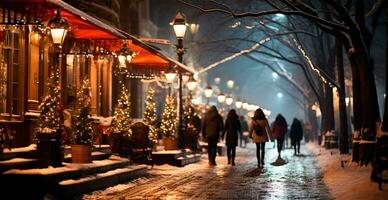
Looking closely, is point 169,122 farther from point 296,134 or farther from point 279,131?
point 296,134

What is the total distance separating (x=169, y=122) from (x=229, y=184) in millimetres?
11376

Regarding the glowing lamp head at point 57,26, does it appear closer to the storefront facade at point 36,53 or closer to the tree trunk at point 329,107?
the storefront facade at point 36,53

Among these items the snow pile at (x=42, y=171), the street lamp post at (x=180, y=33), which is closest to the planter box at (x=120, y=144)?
the street lamp post at (x=180, y=33)

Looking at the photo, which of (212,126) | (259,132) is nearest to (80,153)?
(212,126)

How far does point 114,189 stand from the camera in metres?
17.8

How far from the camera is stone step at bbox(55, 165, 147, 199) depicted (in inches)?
598

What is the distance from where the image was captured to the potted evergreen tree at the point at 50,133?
16.6 m

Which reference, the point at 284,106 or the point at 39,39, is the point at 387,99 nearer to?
the point at 39,39

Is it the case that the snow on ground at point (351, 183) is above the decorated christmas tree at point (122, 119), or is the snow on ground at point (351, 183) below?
below

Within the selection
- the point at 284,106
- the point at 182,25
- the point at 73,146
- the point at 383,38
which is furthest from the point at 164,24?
the point at 284,106

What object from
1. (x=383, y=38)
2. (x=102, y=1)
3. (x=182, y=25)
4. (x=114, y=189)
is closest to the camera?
(x=114, y=189)

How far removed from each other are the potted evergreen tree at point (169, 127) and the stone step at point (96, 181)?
20.7 ft

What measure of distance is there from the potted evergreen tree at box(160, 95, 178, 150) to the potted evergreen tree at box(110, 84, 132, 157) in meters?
3.22

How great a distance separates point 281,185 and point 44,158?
5893mm
